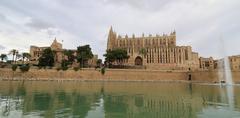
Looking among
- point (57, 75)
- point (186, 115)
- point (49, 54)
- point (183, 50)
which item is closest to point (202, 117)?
point (186, 115)

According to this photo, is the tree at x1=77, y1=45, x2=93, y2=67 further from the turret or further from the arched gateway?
the turret

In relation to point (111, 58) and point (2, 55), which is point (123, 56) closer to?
point (111, 58)

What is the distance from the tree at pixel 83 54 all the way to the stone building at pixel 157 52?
3046cm

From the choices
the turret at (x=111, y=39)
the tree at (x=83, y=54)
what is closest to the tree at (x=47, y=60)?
the tree at (x=83, y=54)

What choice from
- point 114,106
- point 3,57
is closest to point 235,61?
point 3,57

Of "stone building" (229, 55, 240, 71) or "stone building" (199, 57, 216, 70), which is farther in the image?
"stone building" (199, 57, 216, 70)

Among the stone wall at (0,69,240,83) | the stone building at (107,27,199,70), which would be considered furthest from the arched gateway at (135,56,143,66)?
the stone wall at (0,69,240,83)

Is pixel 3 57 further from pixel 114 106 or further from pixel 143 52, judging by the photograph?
pixel 114 106

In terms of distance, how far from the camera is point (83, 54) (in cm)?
9006

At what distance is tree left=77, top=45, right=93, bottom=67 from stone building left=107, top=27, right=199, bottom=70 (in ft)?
99.9

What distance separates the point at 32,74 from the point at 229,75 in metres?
58.1

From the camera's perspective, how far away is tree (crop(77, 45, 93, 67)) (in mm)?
90062

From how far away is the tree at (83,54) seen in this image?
90.1 meters

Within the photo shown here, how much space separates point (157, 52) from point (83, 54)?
166 ft
